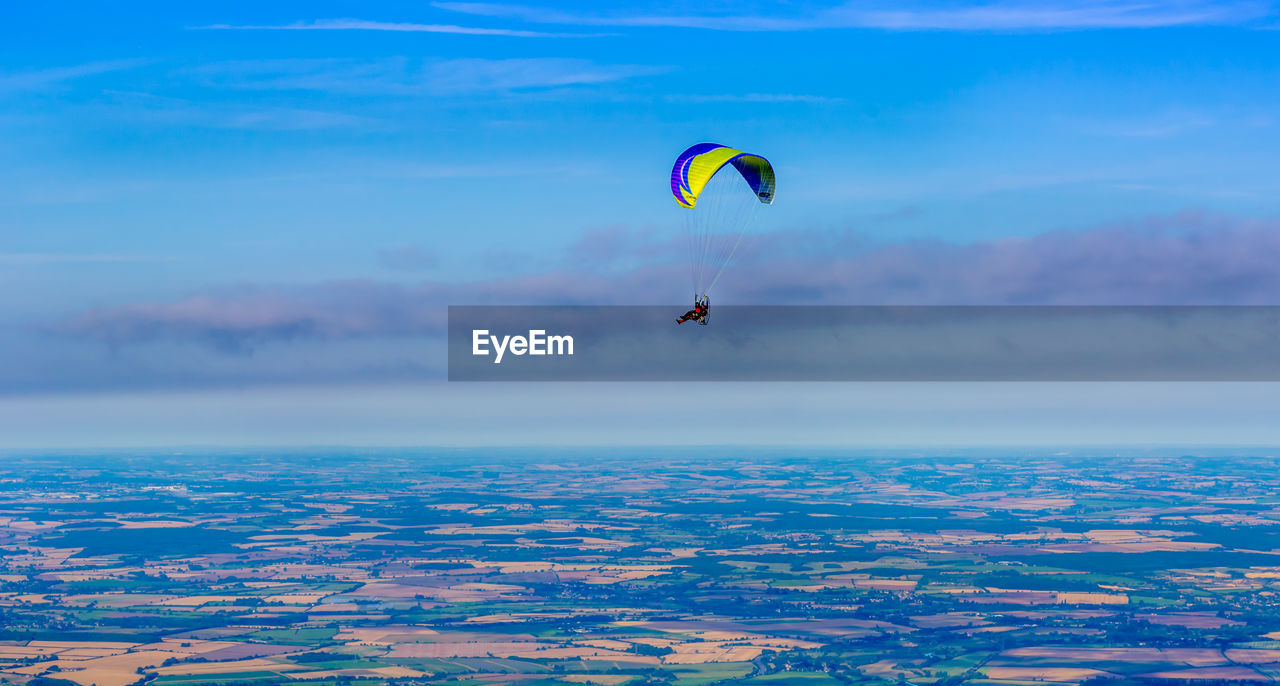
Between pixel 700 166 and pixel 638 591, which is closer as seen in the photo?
pixel 700 166

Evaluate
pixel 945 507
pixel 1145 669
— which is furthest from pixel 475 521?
pixel 1145 669

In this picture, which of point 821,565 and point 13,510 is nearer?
point 821,565

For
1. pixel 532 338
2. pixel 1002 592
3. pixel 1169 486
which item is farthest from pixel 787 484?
pixel 532 338

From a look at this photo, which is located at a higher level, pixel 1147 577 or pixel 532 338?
pixel 532 338

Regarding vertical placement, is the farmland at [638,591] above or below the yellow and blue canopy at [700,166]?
below

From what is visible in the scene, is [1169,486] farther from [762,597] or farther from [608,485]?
[762,597]

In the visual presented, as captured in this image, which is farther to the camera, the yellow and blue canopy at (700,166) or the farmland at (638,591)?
the farmland at (638,591)

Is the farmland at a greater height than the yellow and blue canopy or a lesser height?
lesser

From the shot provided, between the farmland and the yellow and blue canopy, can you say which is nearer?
the yellow and blue canopy

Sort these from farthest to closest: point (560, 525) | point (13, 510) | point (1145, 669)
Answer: point (13, 510)
point (560, 525)
point (1145, 669)

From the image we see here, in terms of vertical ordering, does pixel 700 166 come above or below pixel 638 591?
above

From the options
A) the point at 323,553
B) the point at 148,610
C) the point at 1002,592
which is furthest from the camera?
the point at 323,553
